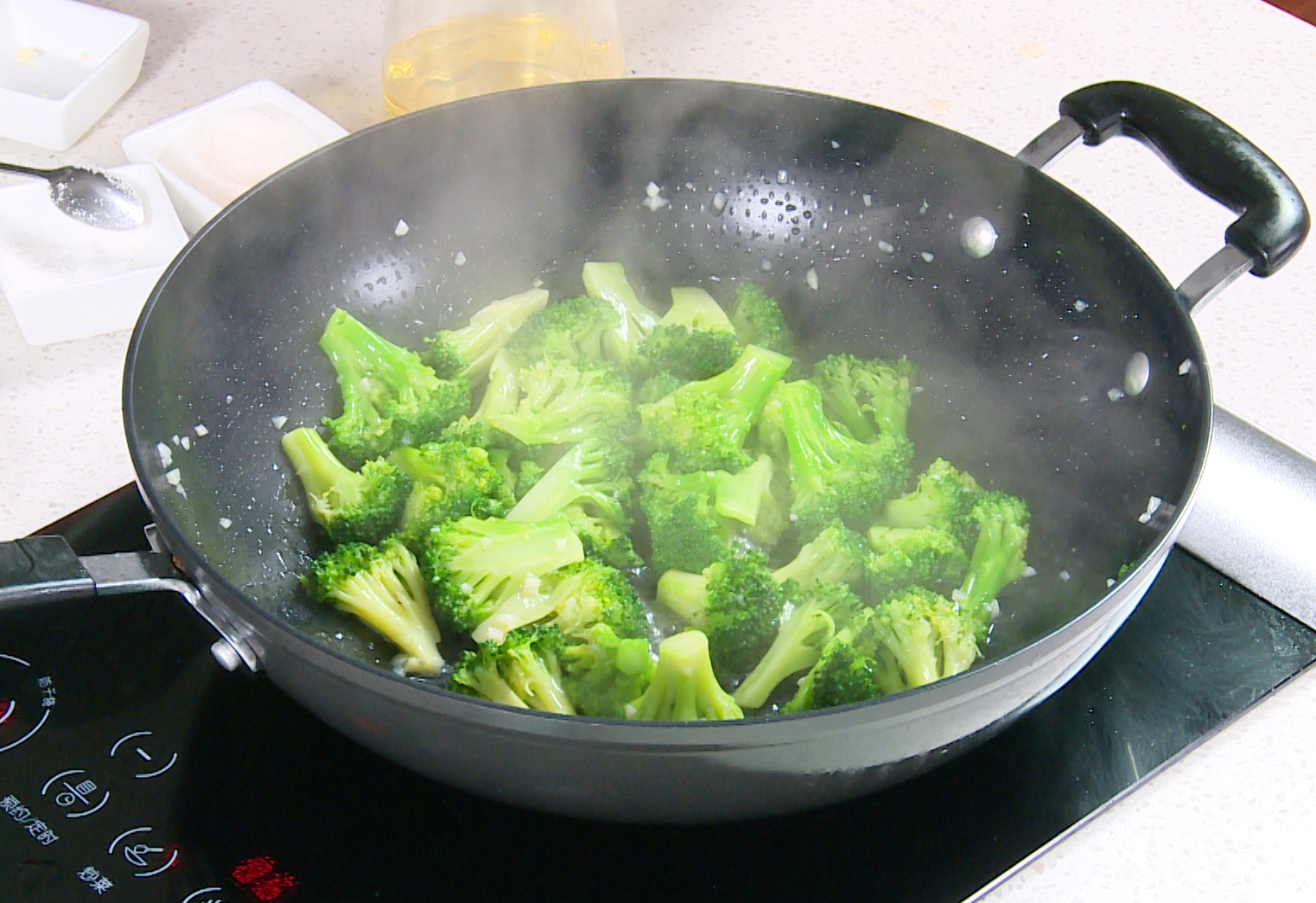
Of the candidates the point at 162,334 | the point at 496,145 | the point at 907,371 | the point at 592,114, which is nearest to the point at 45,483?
the point at 162,334

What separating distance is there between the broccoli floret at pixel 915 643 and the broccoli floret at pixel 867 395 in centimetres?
29

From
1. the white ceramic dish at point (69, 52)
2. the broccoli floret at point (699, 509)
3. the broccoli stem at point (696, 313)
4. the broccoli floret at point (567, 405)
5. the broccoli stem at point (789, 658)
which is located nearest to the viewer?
the broccoli stem at point (789, 658)

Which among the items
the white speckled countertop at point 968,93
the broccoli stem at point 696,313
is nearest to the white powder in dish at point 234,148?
the white speckled countertop at point 968,93

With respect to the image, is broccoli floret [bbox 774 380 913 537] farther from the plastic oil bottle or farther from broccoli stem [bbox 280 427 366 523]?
the plastic oil bottle

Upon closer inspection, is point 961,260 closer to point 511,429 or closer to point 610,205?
point 610,205

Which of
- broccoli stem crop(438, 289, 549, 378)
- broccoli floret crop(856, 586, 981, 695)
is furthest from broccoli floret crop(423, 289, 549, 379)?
broccoli floret crop(856, 586, 981, 695)

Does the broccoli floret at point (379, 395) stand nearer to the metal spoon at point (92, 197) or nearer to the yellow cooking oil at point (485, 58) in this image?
the metal spoon at point (92, 197)

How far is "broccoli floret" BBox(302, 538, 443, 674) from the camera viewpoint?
3.55 feet

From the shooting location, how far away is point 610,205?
1.43 metres

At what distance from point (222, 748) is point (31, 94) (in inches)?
41.1

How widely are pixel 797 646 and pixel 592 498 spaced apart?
0.28m

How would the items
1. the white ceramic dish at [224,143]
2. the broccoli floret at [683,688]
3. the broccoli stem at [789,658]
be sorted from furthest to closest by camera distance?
the white ceramic dish at [224,143] → the broccoli stem at [789,658] → the broccoli floret at [683,688]

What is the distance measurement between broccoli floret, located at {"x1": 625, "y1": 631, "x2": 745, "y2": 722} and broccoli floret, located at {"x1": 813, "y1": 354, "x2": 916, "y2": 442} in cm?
45

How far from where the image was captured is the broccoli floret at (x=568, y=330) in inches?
52.7
